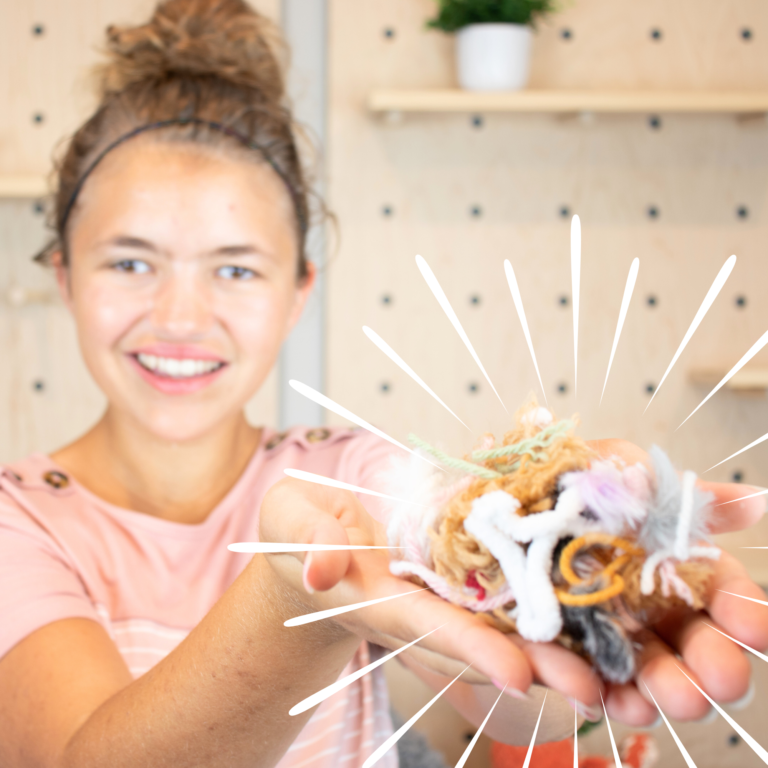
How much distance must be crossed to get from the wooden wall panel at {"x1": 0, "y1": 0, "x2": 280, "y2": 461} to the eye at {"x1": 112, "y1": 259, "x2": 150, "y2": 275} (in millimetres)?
446

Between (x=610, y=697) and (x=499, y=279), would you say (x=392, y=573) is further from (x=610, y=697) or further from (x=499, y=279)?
(x=499, y=279)

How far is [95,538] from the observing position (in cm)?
79

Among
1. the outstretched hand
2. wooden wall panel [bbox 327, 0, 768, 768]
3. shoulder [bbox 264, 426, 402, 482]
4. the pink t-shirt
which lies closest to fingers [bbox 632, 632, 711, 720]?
the outstretched hand

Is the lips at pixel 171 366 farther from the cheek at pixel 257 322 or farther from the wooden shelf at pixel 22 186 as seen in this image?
the wooden shelf at pixel 22 186

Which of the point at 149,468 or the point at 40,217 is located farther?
the point at 40,217

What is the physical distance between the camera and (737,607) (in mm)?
323

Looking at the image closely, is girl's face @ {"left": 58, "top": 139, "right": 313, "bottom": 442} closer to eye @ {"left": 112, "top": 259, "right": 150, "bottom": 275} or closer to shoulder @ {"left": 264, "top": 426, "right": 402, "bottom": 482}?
eye @ {"left": 112, "top": 259, "right": 150, "bottom": 275}

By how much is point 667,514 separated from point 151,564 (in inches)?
24.3

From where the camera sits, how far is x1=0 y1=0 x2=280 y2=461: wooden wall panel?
1143 mm

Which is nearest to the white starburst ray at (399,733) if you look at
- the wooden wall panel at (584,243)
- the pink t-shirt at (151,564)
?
the pink t-shirt at (151,564)

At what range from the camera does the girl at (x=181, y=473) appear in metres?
0.44

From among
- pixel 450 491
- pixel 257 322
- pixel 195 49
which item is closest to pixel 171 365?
pixel 257 322

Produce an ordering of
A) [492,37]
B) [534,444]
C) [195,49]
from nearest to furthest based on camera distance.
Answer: [534,444]
[195,49]
[492,37]

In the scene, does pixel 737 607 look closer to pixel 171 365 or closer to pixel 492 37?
pixel 171 365
